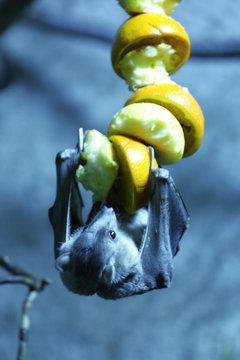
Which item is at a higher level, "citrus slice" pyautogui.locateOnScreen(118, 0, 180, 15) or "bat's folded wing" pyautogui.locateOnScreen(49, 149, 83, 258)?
"citrus slice" pyautogui.locateOnScreen(118, 0, 180, 15)

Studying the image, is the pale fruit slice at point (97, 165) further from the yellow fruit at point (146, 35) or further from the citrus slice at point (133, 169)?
the yellow fruit at point (146, 35)

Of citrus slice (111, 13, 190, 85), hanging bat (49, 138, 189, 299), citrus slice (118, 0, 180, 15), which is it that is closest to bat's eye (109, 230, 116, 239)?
hanging bat (49, 138, 189, 299)

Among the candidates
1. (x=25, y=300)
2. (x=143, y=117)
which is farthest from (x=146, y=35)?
(x=25, y=300)

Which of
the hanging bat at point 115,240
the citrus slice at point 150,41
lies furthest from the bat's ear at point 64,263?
the citrus slice at point 150,41

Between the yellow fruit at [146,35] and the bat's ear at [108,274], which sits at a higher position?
the yellow fruit at [146,35]

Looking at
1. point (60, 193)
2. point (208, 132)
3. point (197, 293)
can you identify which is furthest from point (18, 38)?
point (60, 193)

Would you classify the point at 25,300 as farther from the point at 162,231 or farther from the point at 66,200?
the point at 162,231

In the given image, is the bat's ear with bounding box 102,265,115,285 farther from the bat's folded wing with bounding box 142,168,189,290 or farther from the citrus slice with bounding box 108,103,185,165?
the citrus slice with bounding box 108,103,185,165
